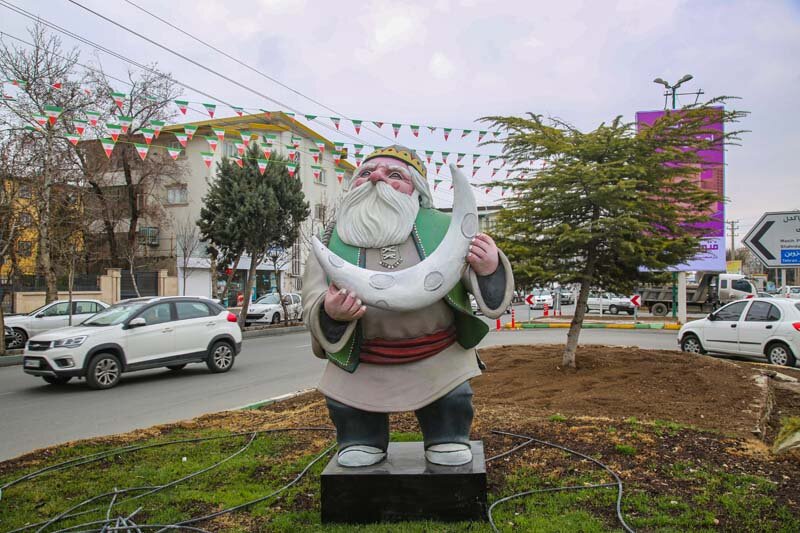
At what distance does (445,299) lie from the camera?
3492 millimetres

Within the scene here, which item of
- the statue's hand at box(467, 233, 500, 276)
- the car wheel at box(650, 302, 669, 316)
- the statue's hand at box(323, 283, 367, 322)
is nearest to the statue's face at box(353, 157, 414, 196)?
the statue's hand at box(467, 233, 500, 276)

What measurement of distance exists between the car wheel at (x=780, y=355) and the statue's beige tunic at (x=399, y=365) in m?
9.86

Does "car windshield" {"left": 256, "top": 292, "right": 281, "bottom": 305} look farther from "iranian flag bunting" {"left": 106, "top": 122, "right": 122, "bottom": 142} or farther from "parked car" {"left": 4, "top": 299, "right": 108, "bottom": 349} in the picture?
"iranian flag bunting" {"left": 106, "top": 122, "right": 122, "bottom": 142}

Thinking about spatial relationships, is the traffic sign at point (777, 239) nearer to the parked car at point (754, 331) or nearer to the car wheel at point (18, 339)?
the parked car at point (754, 331)

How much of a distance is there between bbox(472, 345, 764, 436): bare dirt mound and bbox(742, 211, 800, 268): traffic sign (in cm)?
163

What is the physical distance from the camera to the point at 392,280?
3240mm

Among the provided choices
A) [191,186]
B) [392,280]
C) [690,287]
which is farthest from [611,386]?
[191,186]

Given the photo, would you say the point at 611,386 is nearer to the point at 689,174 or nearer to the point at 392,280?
the point at 689,174

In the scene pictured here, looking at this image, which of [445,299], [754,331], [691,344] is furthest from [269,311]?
[445,299]

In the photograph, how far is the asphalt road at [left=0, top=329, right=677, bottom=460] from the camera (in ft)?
23.1

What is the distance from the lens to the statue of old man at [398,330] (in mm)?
3385

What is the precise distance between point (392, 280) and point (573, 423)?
316 cm

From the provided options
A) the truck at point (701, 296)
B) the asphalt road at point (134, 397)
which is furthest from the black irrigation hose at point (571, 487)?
the truck at point (701, 296)

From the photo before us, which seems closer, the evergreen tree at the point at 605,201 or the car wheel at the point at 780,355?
the evergreen tree at the point at 605,201
